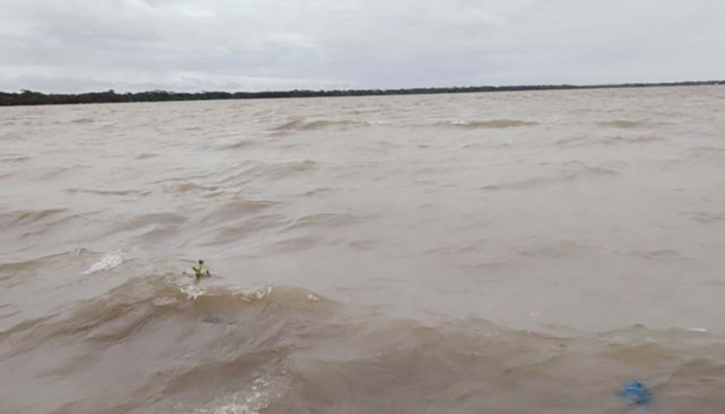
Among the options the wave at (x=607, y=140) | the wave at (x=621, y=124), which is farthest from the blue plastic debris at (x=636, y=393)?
the wave at (x=621, y=124)

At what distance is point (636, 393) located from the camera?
8.76ft

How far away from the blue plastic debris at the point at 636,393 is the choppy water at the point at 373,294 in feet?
0.19

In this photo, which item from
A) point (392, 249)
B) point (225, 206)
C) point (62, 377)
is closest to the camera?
point (62, 377)

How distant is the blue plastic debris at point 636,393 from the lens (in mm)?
2607

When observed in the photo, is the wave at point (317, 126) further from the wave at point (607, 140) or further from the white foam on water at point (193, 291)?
the white foam on water at point (193, 291)

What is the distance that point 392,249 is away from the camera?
509 cm

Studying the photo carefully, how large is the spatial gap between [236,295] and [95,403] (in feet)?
4.42

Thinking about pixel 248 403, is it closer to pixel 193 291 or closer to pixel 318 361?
pixel 318 361

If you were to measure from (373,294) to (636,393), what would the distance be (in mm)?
1859

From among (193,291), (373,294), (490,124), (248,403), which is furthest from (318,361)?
(490,124)

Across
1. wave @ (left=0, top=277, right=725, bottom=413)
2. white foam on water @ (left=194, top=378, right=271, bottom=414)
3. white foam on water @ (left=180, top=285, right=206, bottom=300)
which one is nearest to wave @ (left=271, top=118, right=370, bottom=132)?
white foam on water @ (left=180, top=285, right=206, bottom=300)

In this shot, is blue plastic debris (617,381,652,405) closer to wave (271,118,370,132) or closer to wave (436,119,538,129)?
wave (436,119,538,129)

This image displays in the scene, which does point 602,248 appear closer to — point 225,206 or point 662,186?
point 662,186

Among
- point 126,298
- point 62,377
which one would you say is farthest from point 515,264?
point 62,377
